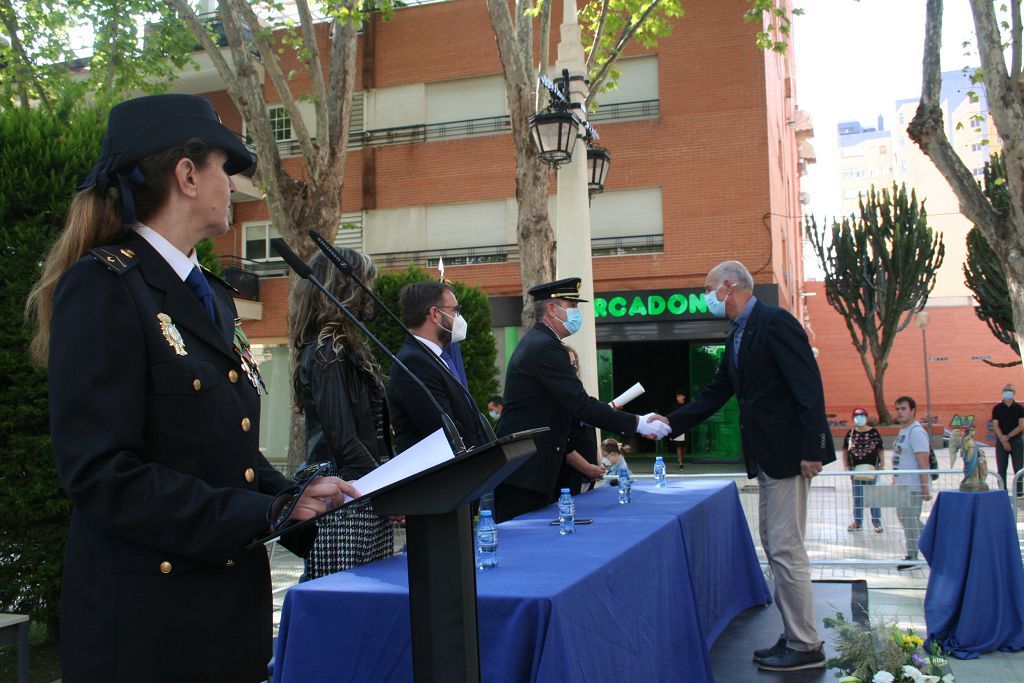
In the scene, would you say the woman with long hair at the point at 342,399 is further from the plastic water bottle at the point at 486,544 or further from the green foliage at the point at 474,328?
the green foliage at the point at 474,328

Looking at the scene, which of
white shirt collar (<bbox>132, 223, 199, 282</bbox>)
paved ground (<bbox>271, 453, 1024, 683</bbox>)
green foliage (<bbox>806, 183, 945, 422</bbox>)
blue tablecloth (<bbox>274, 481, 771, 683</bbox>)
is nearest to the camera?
white shirt collar (<bbox>132, 223, 199, 282</bbox>)

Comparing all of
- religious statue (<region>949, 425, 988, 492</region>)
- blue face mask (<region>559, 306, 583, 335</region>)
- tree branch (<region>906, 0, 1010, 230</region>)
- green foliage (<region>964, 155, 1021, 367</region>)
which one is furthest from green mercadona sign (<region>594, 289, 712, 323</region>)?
blue face mask (<region>559, 306, 583, 335</region>)

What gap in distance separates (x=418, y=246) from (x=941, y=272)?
50529mm

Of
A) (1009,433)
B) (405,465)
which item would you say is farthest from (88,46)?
(1009,433)

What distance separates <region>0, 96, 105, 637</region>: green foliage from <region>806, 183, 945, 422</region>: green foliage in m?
32.2

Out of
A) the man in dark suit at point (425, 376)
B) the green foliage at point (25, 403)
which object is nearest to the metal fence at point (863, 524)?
the man in dark suit at point (425, 376)

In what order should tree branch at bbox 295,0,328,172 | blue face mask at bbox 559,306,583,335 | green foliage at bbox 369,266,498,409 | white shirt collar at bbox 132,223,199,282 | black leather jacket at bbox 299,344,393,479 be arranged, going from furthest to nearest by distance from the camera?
green foliage at bbox 369,266,498,409, tree branch at bbox 295,0,328,172, blue face mask at bbox 559,306,583,335, black leather jacket at bbox 299,344,393,479, white shirt collar at bbox 132,223,199,282

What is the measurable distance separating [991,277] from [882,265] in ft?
17.2

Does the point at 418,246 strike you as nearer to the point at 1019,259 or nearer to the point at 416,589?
the point at 1019,259

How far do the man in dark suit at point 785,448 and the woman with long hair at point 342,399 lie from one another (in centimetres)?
239

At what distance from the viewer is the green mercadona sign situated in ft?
70.1

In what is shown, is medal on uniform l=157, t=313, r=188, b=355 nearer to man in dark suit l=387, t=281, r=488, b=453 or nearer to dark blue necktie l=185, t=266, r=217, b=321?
dark blue necktie l=185, t=266, r=217, b=321

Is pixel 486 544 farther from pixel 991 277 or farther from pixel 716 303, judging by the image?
pixel 991 277

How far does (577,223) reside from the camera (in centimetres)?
861
